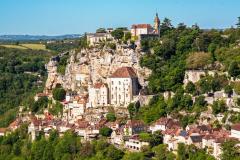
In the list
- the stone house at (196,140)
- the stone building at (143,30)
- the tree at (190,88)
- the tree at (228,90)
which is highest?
the stone building at (143,30)

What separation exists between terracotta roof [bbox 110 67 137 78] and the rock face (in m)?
0.91

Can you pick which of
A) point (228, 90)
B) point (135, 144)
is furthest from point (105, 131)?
point (228, 90)

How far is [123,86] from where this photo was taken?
5372 cm

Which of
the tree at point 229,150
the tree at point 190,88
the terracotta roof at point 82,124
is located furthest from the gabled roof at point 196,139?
the terracotta roof at point 82,124

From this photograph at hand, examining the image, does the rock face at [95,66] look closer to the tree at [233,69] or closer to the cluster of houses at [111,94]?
the cluster of houses at [111,94]

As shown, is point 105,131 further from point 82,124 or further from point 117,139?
point 82,124

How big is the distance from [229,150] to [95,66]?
22009 mm

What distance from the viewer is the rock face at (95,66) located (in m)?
55.9

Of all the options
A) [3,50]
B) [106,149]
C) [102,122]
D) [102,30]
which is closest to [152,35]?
[102,30]

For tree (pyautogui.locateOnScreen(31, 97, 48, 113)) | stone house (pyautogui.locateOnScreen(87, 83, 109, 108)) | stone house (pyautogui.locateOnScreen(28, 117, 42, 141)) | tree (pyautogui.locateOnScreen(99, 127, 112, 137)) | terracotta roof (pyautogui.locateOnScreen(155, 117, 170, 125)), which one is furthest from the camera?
tree (pyautogui.locateOnScreen(31, 97, 48, 113))

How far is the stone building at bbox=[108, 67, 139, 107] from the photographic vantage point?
53438 mm

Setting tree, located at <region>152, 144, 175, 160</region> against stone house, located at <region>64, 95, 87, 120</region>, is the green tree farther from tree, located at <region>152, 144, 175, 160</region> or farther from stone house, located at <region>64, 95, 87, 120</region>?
tree, located at <region>152, 144, 175, 160</region>

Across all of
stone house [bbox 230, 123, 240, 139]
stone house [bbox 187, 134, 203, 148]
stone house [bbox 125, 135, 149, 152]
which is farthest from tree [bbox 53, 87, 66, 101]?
stone house [bbox 230, 123, 240, 139]

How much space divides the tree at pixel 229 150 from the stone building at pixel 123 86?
50.2 feet
